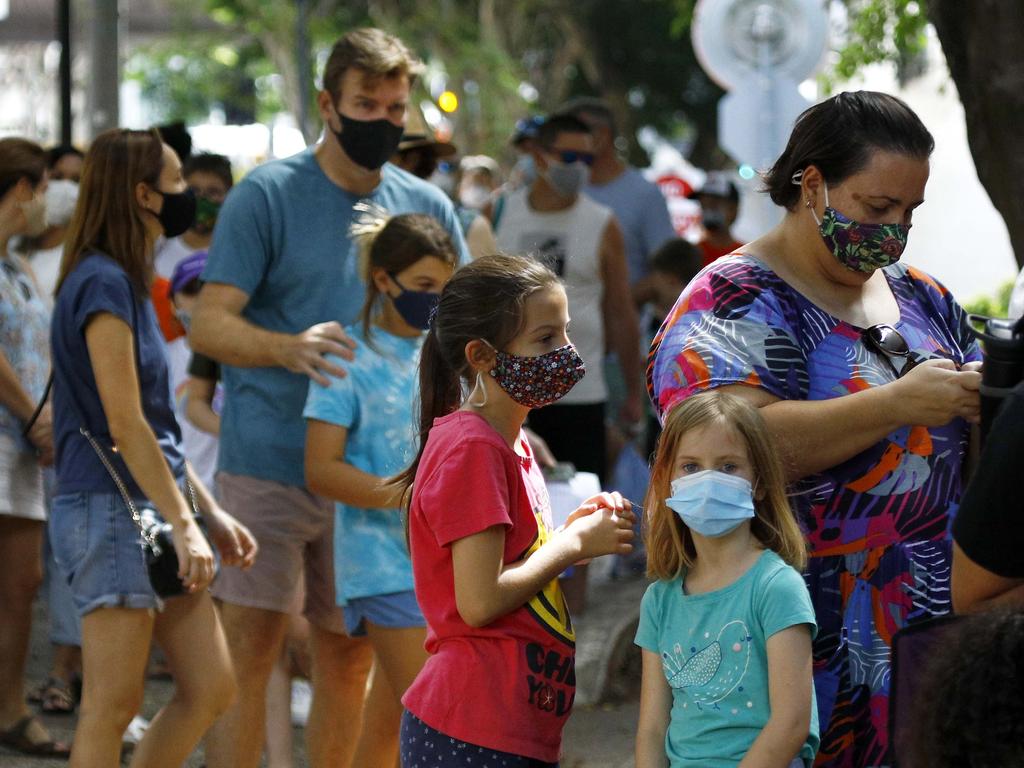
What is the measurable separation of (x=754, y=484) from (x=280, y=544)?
2.33 metres

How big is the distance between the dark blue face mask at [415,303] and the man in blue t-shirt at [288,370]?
435mm

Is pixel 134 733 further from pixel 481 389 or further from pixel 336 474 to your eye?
pixel 481 389

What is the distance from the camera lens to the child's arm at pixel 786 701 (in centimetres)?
303

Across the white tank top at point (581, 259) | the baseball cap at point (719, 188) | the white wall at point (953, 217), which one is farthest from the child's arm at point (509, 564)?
the white wall at point (953, 217)

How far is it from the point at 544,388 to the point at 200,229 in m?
4.71

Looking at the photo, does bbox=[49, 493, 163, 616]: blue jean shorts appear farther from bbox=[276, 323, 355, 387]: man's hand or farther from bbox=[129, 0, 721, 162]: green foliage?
bbox=[129, 0, 721, 162]: green foliage

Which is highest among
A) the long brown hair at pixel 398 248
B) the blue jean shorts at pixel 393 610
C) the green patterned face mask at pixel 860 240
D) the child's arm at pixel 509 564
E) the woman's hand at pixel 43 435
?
the green patterned face mask at pixel 860 240

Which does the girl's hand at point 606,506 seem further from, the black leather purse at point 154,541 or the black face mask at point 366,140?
the black face mask at point 366,140

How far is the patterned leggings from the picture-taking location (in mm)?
3365

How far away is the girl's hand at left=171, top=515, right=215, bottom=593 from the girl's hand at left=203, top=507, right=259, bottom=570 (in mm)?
293

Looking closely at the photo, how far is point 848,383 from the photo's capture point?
10.7 feet

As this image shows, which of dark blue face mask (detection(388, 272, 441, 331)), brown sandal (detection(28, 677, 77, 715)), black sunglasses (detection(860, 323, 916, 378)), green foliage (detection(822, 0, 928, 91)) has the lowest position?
brown sandal (detection(28, 677, 77, 715))

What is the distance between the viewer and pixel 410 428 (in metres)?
4.70

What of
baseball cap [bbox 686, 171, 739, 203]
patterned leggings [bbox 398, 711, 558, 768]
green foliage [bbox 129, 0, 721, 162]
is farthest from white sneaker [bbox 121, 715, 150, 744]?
green foliage [bbox 129, 0, 721, 162]
